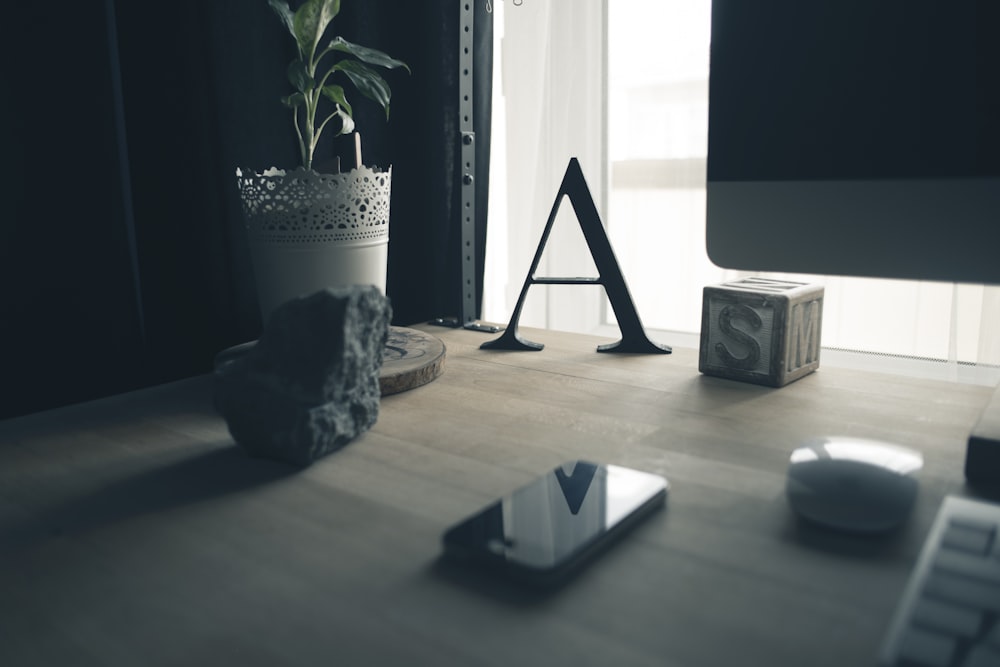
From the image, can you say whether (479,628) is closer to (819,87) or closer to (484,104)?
(819,87)

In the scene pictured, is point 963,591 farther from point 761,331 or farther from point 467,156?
point 467,156

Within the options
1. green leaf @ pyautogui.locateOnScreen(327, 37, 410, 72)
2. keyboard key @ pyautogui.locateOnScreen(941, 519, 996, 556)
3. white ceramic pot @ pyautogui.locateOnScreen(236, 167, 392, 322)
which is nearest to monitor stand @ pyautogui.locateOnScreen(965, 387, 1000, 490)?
keyboard key @ pyautogui.locateOnScreen(941, 519, 996, 556)

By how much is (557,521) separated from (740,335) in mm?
493

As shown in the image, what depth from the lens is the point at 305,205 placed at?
875mm

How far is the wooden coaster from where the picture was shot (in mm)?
881

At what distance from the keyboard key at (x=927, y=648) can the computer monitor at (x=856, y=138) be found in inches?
11.7

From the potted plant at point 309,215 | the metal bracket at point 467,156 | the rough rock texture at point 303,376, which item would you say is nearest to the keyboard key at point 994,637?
the rough rock texture at point 303,376

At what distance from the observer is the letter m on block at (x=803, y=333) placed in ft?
2.94

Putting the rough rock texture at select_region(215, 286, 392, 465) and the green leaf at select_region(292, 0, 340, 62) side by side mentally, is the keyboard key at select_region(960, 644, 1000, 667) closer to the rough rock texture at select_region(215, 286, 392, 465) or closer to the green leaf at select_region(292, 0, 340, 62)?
the rough rock texture at select_region(215, 286, 392, 465)

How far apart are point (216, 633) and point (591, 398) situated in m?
0.53

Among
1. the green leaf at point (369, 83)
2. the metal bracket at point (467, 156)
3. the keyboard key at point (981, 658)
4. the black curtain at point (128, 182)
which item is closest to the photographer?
the keyboard key at point (981, 658)

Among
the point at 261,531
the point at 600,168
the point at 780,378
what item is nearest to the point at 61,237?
the point at 261,531

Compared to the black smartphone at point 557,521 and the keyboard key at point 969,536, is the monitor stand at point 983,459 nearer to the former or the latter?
the keyboard key at point 969,536

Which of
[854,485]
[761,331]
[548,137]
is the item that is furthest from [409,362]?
[548,137]
